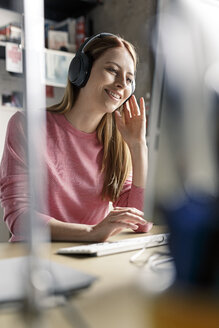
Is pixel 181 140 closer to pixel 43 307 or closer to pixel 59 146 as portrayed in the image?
pixel 43 307

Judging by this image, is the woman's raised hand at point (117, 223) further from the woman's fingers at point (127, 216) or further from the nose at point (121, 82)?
the nose at point (121, 82)

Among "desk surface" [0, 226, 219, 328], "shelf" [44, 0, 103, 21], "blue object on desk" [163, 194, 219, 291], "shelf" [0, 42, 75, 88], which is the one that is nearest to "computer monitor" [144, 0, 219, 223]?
"blue object on desk" [163, 194, 219, 291]

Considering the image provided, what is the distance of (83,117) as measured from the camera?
3.78 feet

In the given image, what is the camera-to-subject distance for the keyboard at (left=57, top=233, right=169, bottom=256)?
2.20 feet

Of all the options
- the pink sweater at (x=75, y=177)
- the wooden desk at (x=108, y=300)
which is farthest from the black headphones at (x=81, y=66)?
the wooden desk at (x=108, y=300)

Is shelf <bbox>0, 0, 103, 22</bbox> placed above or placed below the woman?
above

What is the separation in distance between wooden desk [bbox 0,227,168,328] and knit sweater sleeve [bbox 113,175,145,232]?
32 cm

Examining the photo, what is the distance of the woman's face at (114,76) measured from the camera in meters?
0.93

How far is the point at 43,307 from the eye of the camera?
0.33 metres

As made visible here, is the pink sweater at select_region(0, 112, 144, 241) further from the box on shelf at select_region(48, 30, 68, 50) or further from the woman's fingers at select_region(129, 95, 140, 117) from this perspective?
the box on shelf at select_region(48, 30, 68, 50)

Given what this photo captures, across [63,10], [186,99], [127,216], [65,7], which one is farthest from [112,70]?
[63,10]

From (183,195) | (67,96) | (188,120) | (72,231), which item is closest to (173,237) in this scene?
(183,195)

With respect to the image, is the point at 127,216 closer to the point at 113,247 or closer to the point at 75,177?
the point at 113,247

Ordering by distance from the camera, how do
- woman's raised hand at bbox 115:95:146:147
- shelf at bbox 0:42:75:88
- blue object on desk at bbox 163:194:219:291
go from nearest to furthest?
1. blue object on desk at bbox 163:194:219:291
2. woman's raised hand at bbox 115:95:146:147
3. shelf at bbox 0:42:75:88
